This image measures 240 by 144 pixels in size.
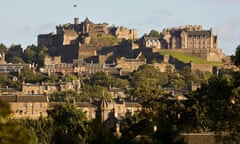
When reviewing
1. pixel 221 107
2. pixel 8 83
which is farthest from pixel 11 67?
pixel 221 107

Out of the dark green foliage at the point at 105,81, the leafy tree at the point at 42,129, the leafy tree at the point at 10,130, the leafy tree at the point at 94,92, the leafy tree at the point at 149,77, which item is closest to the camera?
the leafy tree at the point at 10,130

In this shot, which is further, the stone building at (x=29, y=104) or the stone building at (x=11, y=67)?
the stone building at (x=11, y=67)

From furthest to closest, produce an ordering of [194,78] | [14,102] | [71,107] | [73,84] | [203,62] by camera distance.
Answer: [203,62], [194,78], [73,84], [14,102], [71,107]

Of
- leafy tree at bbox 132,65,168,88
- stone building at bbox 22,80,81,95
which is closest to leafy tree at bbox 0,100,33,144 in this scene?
stone building at bbox 22,80,81,95

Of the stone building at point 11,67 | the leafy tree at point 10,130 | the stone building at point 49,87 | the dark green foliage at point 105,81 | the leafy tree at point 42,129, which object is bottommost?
the leafy tree at point 42,129

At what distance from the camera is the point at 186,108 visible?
241 feet

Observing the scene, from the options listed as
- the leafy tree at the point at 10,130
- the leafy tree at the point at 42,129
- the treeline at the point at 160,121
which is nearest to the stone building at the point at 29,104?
the treeline at the point at 160,121

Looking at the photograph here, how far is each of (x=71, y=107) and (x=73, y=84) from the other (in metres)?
61.2

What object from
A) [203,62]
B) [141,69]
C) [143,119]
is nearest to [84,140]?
[143,119]

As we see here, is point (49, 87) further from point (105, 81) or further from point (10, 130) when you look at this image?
point (10, 130)

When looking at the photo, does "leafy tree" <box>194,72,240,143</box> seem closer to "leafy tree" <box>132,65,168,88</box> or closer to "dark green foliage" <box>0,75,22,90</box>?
"dark green foliage" <box>0,75,22,90</box>

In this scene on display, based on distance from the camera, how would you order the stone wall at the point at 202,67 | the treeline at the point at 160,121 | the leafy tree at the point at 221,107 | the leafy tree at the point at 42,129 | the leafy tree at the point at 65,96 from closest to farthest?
the treeline at the point at 160,121, the leafy tree at the point at 221,107, the leafy tree at the point at 42,129, the leafy tree at the point at 65,96, the stone wall at the point at 202,67

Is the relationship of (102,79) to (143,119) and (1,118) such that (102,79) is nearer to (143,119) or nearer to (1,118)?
(143,119)

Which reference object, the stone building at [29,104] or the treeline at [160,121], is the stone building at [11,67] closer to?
the stone building at [29,104]
